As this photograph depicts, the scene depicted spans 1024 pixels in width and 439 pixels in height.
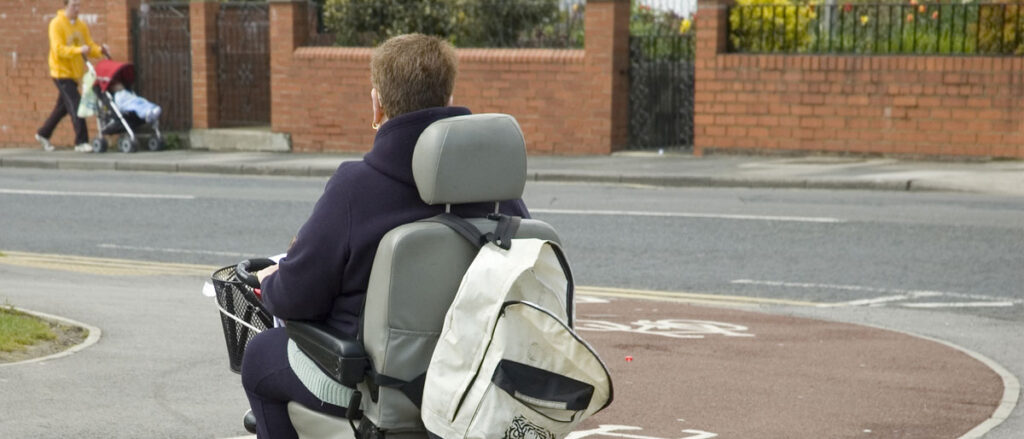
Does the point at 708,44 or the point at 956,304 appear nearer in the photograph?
the point at 956,304

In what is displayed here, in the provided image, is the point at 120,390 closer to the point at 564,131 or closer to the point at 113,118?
the point at 564,131

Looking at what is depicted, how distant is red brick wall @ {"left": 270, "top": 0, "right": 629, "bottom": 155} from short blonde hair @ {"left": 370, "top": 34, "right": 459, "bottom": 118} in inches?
637

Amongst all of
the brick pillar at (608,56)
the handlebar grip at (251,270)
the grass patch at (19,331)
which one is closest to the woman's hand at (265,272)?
the handlebar grip at (251,270)

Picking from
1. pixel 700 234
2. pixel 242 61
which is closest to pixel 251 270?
pixel 700 234

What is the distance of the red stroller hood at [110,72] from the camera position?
70.9 ft

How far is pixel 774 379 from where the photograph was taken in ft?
23.5

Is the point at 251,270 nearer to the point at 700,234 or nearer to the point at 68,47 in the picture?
the point at 700,234

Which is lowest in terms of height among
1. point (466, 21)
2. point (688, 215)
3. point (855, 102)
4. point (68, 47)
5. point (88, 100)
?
point (688, 215)

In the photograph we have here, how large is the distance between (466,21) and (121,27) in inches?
216

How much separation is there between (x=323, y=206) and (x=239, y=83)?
2018 cm

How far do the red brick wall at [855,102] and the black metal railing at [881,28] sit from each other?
289mm

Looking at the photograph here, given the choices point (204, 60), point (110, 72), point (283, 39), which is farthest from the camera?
point (204, 60)

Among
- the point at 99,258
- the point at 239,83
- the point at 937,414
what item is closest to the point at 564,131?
the point at 239,83

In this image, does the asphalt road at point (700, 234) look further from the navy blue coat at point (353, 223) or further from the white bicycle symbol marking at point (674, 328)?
the navy blue coat at point (353, 223)
